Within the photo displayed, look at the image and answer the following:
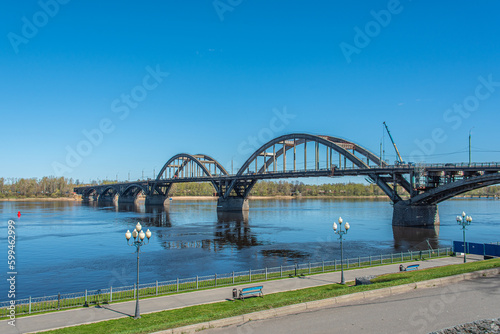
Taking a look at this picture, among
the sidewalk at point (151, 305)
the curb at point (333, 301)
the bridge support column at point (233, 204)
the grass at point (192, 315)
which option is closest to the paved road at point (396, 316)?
the curb at point (333, 301)

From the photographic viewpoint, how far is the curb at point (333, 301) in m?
12.1

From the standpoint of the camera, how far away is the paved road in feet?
37.7

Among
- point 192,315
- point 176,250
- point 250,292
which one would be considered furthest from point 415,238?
point 192,315

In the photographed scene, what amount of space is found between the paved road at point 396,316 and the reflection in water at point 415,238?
2219cm

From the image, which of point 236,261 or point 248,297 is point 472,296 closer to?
point 248,297

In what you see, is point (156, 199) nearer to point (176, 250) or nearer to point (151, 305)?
point (176, 250)

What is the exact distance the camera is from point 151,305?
16.2 meters

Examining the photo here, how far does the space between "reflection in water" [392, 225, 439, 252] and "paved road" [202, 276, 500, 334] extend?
22192 millimetres

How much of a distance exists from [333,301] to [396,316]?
249 centimetres

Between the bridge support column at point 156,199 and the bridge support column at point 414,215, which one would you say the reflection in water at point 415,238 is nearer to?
the bridge support column at point 414,215

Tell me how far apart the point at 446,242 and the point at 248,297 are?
34.0 m

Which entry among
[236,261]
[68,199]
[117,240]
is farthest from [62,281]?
[68,199]

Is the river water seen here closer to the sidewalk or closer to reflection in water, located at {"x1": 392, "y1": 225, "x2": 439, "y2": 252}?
reflection in water, located at {"x1": 392, "y1": 225, "x2": 439, "y2": 252}

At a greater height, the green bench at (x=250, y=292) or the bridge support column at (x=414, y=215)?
the bridge support column at (x=414, y=215)
